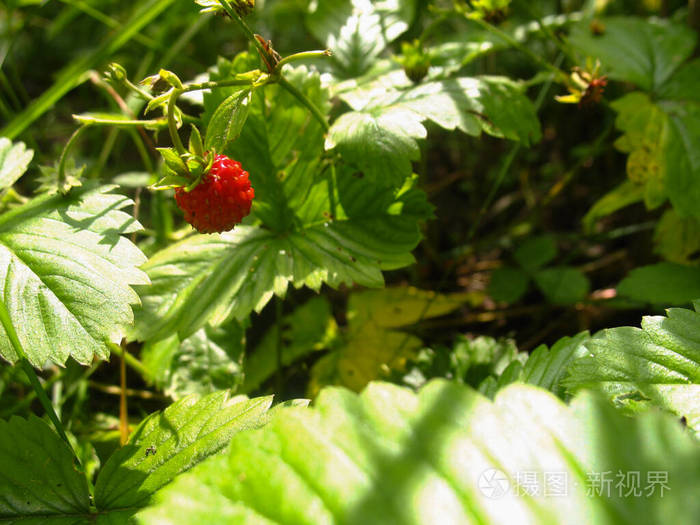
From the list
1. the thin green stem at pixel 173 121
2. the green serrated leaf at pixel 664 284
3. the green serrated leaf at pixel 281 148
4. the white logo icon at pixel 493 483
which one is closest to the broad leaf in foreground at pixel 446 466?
the white logo icon at pixel 493 483

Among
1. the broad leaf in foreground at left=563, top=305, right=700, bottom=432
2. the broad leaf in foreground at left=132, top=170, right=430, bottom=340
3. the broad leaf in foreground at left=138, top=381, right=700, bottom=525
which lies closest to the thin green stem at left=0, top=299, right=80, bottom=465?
the broad leaf in foreground at left=132, top=170, right=430, bottom=340

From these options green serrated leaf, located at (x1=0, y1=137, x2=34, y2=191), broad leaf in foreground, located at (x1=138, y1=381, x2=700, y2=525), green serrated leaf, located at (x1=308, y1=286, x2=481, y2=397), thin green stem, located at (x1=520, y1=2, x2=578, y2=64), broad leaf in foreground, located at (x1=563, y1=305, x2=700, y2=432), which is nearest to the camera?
broad leaf in foreground, located at (x1=138, y1=381, x2=700, y2=525)

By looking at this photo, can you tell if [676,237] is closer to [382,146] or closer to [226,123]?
[382,146]

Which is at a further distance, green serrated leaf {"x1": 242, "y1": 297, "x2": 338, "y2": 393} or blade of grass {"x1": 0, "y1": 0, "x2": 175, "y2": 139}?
green serrated leaf {"x1": 242, "y1": 297, "x2": 338, "y2": 393}

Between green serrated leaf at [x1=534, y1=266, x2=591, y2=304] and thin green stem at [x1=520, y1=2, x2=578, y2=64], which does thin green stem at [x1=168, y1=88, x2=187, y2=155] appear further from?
green serrated leaf at [x1=534, y1=266, x2=591, y2=304]

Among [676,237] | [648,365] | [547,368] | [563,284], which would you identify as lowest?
[563,284]

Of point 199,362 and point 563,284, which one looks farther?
point 563,284

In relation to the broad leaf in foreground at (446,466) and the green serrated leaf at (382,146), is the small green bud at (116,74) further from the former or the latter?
the broad leaf in foreground at (446,466)

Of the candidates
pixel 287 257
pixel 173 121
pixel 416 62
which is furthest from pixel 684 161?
pixel 173 121
